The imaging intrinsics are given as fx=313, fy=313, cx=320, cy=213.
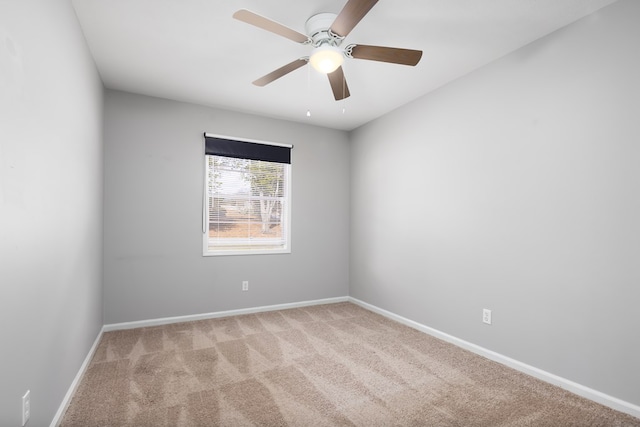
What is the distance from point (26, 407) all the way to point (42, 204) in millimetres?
948

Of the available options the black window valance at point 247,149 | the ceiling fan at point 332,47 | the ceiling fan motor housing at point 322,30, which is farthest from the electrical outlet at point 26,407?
the black window valance at point 247,149

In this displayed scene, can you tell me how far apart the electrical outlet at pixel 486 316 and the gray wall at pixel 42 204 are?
3154 mm

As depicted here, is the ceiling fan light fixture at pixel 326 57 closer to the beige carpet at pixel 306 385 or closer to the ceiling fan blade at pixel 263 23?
the ceiling fan blade at pixel 263 23

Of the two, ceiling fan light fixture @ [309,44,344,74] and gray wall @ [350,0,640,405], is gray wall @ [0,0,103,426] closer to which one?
ceiling fan light fixture @ [309,44,344,74]

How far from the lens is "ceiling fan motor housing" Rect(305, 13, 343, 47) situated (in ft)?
6.89

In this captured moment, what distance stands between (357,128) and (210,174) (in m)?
2.22

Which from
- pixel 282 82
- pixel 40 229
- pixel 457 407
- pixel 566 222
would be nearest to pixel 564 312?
pixel 566 222

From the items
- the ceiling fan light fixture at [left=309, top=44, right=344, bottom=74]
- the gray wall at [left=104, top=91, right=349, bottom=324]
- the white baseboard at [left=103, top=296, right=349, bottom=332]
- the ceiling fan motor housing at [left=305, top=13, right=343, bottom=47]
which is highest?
the ceiling fan motor housing at [left=305, top=13, right=343, bottom=47]

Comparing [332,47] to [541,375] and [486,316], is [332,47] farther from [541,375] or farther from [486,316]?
[541,375]

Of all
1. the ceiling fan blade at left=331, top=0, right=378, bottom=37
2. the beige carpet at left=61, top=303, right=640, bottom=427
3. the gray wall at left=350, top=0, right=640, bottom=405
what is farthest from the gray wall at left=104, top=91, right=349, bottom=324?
the ceiling fan blade at left=331, top=0, right=378, bottom=37

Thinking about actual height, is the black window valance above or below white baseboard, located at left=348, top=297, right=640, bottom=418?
above

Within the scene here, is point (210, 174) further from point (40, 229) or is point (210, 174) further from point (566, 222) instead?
point (566, 222)

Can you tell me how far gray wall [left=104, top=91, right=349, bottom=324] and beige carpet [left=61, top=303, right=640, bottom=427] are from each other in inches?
20.9

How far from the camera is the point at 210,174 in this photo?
396cm
